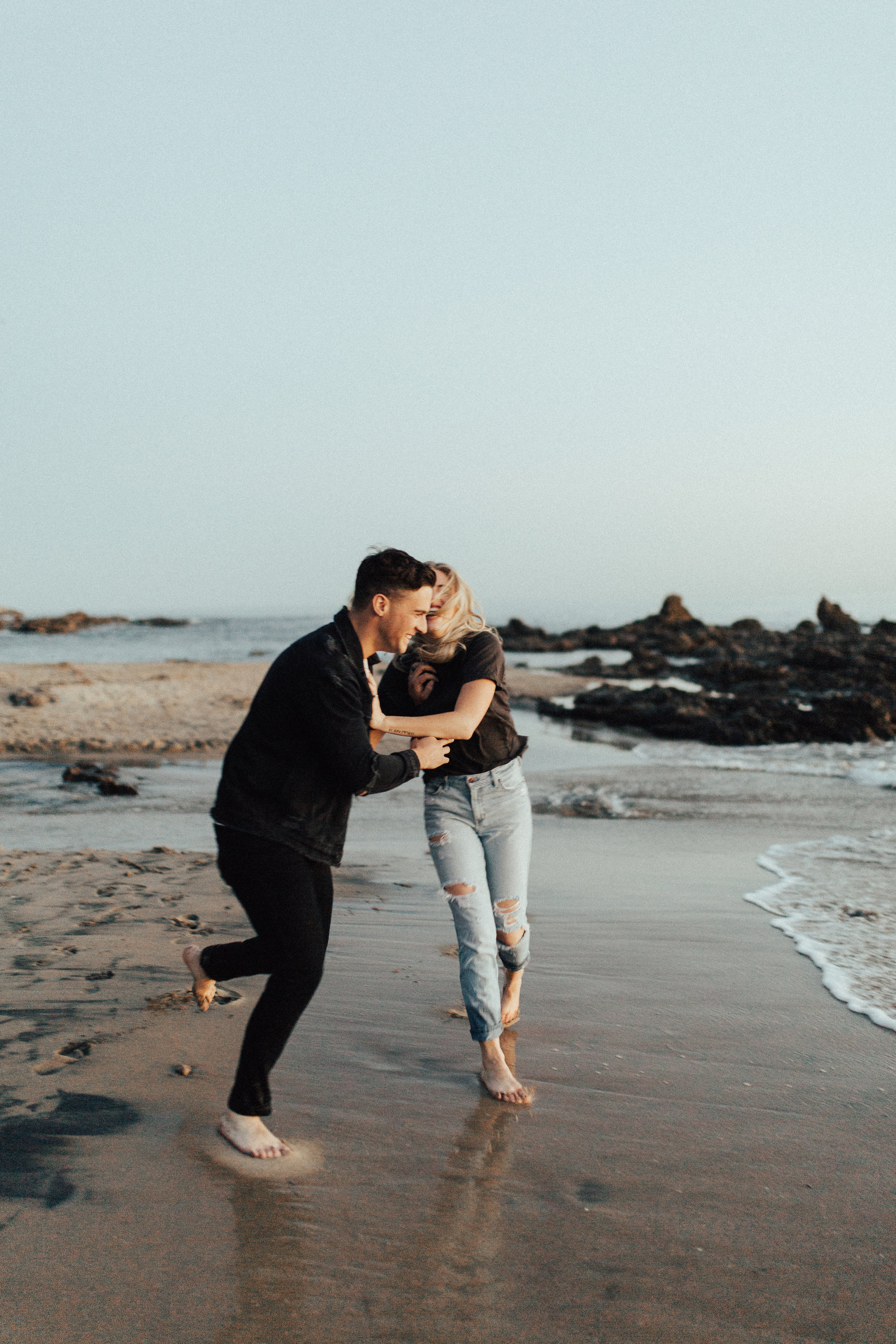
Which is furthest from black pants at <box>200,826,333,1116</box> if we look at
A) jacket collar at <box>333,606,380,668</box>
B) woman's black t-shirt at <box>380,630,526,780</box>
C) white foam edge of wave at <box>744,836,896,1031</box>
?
white foam edge of wave at <box>744,836,896,1031</box>

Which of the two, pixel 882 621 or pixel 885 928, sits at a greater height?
pixel 882 621

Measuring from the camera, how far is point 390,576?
2.97m

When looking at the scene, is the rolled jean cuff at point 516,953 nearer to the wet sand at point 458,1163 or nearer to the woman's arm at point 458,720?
the wet sand at point 458,1163

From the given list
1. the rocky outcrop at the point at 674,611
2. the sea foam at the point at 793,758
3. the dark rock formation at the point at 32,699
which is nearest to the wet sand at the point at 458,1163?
the sea foam at the point at 793,758

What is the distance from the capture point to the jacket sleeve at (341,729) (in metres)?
2.78

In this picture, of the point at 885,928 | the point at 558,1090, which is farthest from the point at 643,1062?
the point at 885,928

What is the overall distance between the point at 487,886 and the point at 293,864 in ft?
3.94

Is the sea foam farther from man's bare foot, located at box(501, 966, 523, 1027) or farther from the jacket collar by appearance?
the jacket collar

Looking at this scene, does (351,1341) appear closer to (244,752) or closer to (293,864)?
(293,864)

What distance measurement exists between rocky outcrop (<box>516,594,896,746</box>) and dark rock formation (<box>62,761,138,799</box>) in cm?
1042

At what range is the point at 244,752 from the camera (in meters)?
2.86

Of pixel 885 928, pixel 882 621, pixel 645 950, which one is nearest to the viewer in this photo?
pixel 645 950

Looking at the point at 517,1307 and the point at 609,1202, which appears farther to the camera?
the point at 609,1202

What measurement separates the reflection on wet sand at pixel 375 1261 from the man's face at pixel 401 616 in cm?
165
